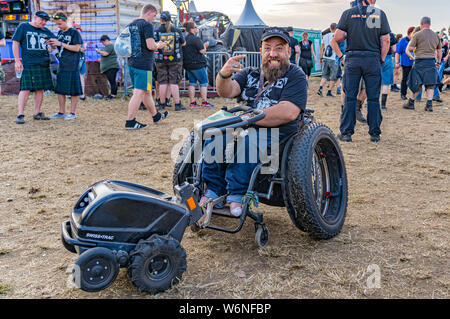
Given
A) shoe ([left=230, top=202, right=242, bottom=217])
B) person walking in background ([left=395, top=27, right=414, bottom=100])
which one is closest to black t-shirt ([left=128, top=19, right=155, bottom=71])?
shoe ([left=230, top=202, right=242, bottom=217])

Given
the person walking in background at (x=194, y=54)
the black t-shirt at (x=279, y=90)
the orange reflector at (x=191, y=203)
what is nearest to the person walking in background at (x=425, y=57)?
the person walking in background at (x=194, y=54)

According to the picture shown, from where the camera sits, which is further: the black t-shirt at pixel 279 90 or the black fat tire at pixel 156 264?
the black t-shirt at pixel 279 90

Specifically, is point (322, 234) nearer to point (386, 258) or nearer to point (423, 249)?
point (386, 258)

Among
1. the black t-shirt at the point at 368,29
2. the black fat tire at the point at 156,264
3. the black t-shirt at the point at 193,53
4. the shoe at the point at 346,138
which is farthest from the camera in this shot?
the black t-shirt at the point at 193,53

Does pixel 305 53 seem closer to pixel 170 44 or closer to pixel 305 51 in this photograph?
pixel 305 51

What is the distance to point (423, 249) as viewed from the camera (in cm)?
262

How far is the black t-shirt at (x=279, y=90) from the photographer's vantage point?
272 cm

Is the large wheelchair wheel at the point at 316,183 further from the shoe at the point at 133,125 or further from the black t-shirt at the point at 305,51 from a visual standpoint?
the black t-shirt at the point at 305,51

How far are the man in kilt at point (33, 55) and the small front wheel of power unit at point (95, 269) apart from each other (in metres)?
5.68

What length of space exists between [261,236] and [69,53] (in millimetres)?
5728

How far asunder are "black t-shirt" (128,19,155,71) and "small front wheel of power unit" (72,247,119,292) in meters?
4.75

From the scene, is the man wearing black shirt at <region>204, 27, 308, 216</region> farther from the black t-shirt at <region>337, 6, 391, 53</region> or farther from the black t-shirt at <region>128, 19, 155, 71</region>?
the black t-shirt at <region>128, 19, 155, 71</region>

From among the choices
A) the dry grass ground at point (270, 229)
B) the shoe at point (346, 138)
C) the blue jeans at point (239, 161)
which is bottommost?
the dry grass ground at point (270, 229)
